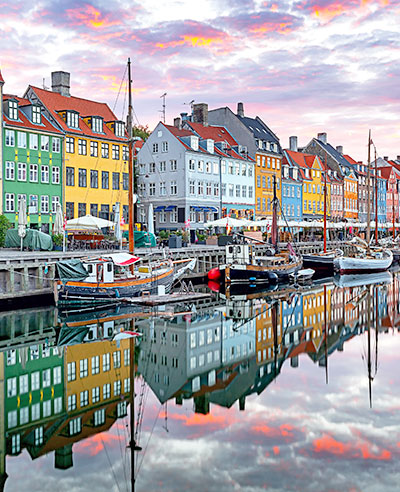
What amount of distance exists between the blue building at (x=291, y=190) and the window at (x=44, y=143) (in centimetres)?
3747

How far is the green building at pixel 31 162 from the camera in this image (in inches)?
1769

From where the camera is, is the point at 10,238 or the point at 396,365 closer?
the point at 396,365

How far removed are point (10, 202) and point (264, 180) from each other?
36.7m

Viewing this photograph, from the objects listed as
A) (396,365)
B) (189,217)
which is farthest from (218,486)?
(189,217)

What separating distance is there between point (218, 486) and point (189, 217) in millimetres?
50570

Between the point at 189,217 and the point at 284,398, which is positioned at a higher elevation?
the point at 189,217

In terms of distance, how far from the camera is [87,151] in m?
51.8

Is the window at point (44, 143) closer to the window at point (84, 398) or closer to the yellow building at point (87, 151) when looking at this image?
the yellow building at point (87, 151)

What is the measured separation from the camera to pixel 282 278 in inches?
1700

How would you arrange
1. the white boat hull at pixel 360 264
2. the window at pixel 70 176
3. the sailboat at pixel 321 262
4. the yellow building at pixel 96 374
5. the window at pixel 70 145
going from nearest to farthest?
the yellow building at pixel 96 374 < the window at pixel 70 145 < the window at pixel 70 176 < the white boat hull at pixel 360 264 < the sailboat at pixel 321 262

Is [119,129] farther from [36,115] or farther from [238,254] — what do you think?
[238,254]

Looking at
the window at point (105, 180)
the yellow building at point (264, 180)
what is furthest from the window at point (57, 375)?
the yellow building at point (264, 180)

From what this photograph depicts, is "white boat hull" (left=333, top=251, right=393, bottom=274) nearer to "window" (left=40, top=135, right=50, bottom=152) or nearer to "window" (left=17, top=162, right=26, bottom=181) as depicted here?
"window" (left=40, top=135, right=50, bottom=152)

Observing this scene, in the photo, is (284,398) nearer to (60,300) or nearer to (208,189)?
(60,300)
